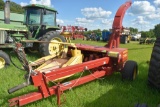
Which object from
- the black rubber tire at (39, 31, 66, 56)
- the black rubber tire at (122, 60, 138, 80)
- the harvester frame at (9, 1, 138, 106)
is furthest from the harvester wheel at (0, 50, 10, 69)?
the black rubber tire at (122, 60, 138, 80)

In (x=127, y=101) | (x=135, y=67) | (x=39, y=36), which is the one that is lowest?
(x=127, y=101)

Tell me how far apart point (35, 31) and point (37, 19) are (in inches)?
19.7

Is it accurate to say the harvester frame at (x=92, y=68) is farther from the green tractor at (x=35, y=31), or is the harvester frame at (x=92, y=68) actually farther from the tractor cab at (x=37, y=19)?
the tractor cab at (x=37, y=19)

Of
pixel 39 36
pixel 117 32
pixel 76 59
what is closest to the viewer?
pixel 76 59

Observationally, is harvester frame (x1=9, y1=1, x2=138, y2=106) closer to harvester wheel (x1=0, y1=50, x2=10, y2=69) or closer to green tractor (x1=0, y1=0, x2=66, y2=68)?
harvester wheel (x1=0, y1=50, x2=10, y2=69)

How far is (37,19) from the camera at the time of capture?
866cm

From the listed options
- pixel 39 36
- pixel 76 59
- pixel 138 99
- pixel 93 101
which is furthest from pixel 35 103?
pixel 39 36

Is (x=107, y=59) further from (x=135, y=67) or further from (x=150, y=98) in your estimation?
(x=150, y=98)

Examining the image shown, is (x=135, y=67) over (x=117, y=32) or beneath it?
Result: beneath

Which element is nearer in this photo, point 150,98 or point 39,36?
point 150,98

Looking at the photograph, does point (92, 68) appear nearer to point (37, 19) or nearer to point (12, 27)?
point (12, 27)

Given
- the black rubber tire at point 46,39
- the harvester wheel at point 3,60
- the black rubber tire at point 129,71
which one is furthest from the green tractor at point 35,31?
the black rubber tire at point 129,71

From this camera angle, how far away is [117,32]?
17.7 ft

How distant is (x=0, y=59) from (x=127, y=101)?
397 cm
